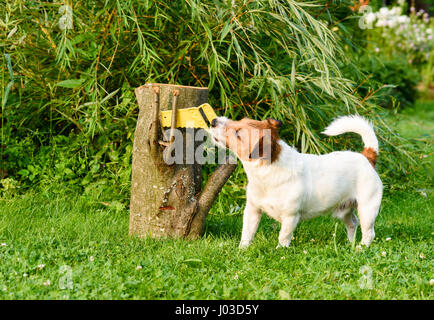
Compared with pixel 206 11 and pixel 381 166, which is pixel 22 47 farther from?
pixel 381 166

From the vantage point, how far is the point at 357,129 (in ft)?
13.6

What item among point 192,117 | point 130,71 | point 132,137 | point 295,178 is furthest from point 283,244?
point 130,71

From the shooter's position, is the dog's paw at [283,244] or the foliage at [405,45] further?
the foliage at [405,45]

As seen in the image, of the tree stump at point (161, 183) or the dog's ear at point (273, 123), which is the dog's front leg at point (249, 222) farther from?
the dog's ear at point (273, 123)

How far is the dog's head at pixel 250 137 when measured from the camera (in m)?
3.49

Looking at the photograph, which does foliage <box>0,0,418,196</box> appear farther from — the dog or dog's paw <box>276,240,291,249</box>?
dog's paw <box>276,240,291,249</box>

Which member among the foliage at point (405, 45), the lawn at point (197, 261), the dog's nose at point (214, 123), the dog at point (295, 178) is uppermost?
the foliage at point (405, 45)

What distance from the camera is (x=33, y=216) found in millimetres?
4602

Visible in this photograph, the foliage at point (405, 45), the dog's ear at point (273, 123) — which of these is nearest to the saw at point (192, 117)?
the dog's ear at point (273, 123)

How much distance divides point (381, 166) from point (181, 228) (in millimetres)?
3105

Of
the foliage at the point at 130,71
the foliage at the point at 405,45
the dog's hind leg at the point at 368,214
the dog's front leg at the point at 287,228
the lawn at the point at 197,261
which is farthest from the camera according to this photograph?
the foliage at the point at 405,45

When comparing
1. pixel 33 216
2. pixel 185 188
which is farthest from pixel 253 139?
pixel 33 216

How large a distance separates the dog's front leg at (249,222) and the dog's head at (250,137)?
0.45 m

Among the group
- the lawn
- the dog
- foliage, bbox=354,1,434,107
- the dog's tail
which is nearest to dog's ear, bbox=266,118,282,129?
the dog
